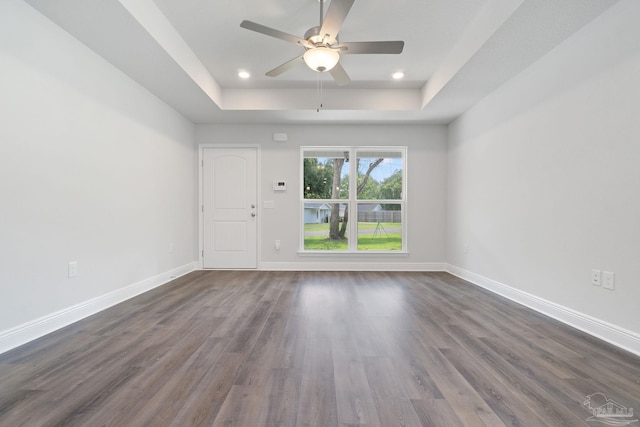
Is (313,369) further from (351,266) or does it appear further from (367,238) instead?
(367,238)

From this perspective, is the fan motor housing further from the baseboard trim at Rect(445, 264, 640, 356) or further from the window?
the baseboard trim at Rect(445, 264, 640, 356)

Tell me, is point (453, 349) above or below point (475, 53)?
below

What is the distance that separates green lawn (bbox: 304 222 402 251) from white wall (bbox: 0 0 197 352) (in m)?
2.23

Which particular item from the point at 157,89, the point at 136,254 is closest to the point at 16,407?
the point at 136,254

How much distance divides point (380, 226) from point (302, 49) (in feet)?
9.42

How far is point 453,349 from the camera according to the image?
5.99ft

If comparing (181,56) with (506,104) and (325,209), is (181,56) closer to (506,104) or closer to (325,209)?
(325,209)

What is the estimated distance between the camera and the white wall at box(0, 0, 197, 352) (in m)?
1.85

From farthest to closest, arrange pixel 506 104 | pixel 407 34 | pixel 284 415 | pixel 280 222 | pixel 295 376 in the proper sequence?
pixel 280 222 → pixel 506 104 → pixel 407 34 → pixel 295 376 → pixel 284 415

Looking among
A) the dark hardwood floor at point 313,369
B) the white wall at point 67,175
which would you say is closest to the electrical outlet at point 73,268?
the white wall at point 67,175

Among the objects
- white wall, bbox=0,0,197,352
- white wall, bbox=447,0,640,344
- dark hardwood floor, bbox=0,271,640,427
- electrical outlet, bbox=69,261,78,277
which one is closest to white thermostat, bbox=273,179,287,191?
white wall, bbox=0,0,197,352

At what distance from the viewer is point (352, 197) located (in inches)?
181

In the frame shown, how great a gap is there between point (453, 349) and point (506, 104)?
273 centimetres

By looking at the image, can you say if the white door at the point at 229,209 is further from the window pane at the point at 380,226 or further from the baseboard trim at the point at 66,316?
the window pane at the point at 380,226
